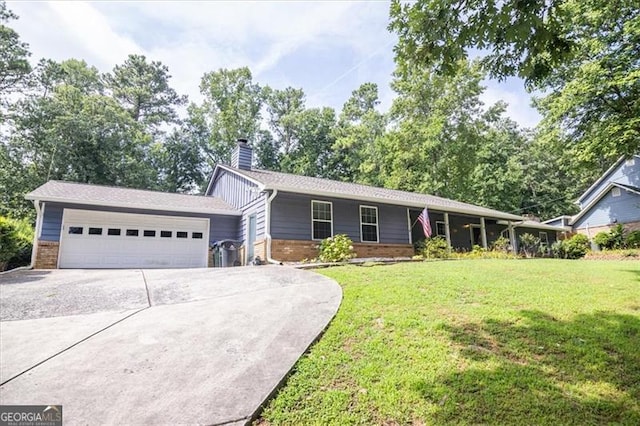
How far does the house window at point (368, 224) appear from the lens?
12.6 m

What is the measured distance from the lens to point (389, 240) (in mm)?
13109

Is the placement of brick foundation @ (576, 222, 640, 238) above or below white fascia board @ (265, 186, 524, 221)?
below

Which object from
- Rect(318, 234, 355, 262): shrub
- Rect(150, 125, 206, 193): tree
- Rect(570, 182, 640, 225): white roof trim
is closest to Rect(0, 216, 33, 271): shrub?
Rect(318, 234, 355, 262): shrub

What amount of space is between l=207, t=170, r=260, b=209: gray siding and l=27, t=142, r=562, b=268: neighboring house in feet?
0.15

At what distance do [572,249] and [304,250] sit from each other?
46.9ft

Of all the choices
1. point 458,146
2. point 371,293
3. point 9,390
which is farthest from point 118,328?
point 458,146

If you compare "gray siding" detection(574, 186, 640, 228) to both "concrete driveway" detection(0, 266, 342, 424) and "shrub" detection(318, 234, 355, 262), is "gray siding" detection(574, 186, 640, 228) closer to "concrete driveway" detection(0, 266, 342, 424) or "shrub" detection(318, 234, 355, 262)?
"shrub" detection(318, 234, 355, 262)

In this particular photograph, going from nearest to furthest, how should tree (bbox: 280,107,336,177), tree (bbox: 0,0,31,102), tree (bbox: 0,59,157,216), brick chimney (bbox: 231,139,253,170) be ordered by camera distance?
brick chimney (bbox: 231,139,253,170), tree (bbox: 0,59,157,216), tree (bbox: 0,0,31,102), tree (bbox: 280,107,336,177)

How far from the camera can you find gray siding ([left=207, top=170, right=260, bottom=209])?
1232 cm

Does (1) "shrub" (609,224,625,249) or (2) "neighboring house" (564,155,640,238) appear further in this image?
(2) "neighboring house" (564,155,640,238)

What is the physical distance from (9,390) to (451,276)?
689cm

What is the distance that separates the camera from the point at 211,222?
43.3 ft

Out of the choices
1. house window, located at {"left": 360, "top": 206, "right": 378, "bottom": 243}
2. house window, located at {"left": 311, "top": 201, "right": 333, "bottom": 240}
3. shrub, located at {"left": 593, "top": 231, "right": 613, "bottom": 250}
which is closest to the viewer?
house window, located at {"left": 311, "top": 201, "right": 333, "bottom": 240}

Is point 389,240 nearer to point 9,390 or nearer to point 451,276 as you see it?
point 451,276
